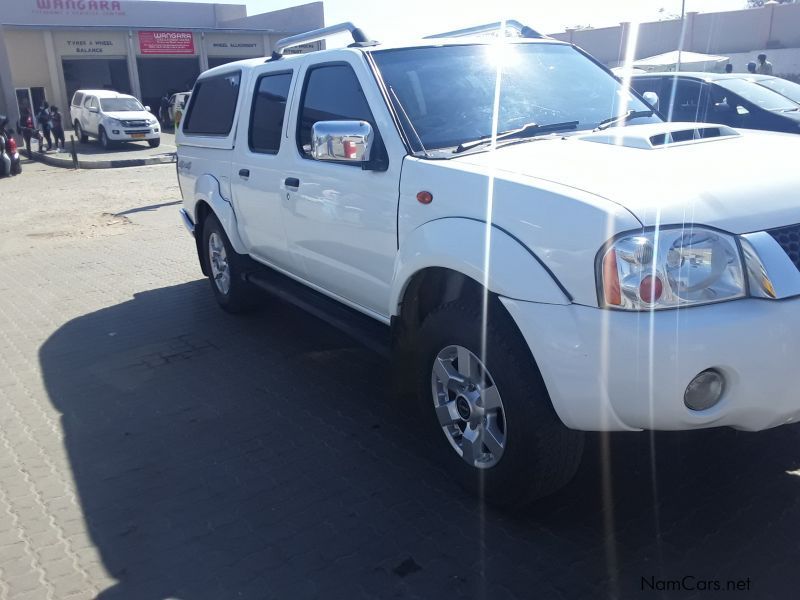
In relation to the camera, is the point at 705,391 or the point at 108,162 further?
the point at 108,162

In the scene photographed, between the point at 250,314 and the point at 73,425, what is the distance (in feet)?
7.19

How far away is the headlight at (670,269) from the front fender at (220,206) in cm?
377

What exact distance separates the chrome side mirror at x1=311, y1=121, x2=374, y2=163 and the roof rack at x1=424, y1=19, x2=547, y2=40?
1345mm

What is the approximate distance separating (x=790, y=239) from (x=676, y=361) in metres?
0.67

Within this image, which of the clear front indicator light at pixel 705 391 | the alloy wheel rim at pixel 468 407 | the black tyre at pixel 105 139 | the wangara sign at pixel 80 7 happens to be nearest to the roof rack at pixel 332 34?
the alloy wheel rim at pixel 468 407

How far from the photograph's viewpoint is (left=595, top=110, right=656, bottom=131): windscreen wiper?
4074 millimetres

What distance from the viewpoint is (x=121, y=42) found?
38750 mm

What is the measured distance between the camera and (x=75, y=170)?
21.0 m

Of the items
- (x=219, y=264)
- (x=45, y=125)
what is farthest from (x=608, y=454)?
(x=45, y=125)

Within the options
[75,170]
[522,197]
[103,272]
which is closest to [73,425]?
[522,197]

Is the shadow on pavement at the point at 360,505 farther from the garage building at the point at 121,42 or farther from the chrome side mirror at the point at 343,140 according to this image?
the garage building at the point at 121,42

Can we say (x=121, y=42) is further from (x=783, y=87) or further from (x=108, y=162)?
(x=783, y=87)

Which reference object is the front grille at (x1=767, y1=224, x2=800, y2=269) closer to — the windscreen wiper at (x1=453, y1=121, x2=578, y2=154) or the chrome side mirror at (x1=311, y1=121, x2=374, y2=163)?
the windscreen wiper at (x1=453, y1=121, x2=578, y2=154)

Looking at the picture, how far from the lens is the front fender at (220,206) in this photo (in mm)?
5852
